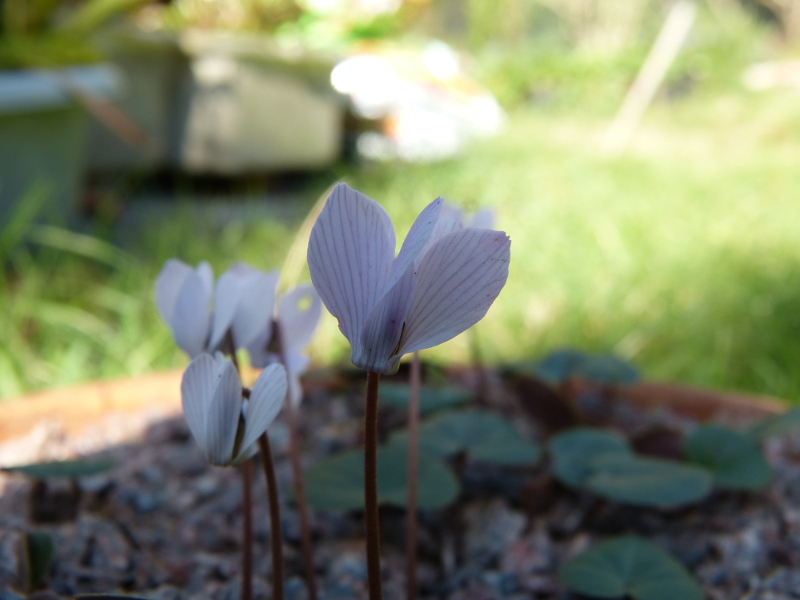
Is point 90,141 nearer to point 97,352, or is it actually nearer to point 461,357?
point 97,352

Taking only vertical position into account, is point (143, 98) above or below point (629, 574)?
above

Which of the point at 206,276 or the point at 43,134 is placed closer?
the point at 206,276

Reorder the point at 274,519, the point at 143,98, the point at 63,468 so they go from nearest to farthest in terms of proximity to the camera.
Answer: the point at 274,519 < the point at 63,468 < the point at 143,98

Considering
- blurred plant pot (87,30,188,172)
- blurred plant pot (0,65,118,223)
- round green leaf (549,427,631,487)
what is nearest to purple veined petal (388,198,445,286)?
round green leaf (549,427,631,487)

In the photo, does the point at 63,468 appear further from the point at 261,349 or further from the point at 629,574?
the point at 629,574

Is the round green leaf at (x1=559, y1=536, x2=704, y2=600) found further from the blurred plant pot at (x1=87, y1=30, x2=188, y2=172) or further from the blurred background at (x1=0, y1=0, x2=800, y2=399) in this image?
the blurred plant pot at (x1=87, y1=30, x2=188, y2=172)

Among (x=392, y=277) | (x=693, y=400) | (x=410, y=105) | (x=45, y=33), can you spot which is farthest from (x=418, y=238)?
(x=410, y=105)

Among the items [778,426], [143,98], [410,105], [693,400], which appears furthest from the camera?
[410,105]
